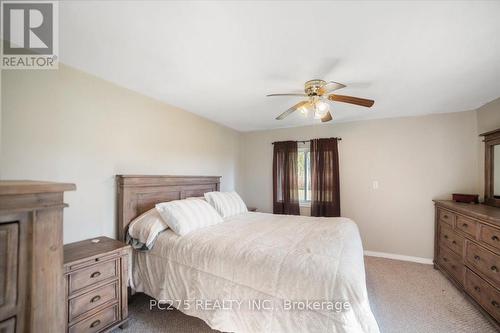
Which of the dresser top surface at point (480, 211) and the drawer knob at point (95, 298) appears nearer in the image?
the drawer knob at point (95, 298)

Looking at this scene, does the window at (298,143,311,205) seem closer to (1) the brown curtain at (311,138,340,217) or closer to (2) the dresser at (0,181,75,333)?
(1) the brown curtain at (311,138,340,217)

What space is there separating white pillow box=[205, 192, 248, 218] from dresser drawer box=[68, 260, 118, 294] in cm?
127

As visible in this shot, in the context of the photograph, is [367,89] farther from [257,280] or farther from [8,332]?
[8,332]

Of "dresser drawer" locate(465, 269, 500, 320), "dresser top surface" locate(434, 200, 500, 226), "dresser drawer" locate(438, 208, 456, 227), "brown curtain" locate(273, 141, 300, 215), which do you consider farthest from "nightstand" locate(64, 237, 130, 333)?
"dresser drawer" locate(438, 208, 456, 227)

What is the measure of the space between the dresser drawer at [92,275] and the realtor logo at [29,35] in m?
1.62

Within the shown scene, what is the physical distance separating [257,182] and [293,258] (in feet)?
9.62

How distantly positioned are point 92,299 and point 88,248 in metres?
0.39

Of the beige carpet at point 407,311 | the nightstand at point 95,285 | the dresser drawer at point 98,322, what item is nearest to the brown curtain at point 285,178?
the beige carpet at point 407,311

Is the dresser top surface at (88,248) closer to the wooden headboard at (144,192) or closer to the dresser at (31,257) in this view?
the wooden headboard at (144,192)

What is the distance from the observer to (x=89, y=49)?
1.59m

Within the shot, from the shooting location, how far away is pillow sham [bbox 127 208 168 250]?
199 cm

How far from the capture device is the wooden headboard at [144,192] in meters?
2.14

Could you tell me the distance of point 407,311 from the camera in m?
2.02

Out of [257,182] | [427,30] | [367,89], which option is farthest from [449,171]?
[257,182]
